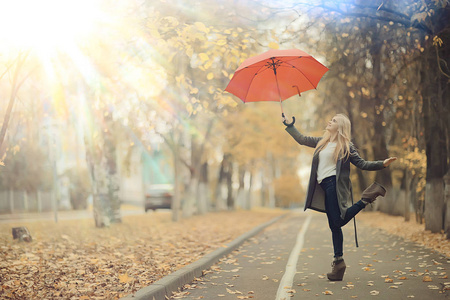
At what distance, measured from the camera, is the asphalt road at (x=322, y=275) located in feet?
19.6

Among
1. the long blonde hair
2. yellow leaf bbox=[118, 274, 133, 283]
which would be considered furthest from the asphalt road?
the long blonde hair

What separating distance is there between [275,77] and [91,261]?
14.4 feet

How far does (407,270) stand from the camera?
743 cm

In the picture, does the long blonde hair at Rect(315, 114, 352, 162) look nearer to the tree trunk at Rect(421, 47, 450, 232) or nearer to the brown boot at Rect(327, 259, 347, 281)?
the brown boot at Rect(327, 259, 347, 281)

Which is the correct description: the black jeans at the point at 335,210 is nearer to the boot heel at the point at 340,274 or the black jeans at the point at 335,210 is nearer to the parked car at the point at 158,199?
the boot heel at the point at 340,274

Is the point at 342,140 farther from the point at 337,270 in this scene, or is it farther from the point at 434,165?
the point at 434,165

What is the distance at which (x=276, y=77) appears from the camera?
7.54 meters

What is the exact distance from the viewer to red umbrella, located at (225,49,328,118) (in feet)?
24.3

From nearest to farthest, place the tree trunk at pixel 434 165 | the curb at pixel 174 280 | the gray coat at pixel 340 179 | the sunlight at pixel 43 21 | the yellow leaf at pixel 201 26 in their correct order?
the curb at pixel 174 280, the gray coat at pixel 340 179, the yellow leaf at pixel 201 26, the sunlight at pixel 43 21, the tree trunk at pixel 434 165

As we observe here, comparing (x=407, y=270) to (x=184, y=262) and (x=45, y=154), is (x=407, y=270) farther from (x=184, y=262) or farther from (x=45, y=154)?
(x=45, y=154)

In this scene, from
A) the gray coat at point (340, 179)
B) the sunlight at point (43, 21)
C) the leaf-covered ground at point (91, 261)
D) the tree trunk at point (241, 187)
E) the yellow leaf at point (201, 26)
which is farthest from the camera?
the tree trunk at point (241, 187)

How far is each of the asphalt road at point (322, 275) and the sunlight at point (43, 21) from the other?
5.55m

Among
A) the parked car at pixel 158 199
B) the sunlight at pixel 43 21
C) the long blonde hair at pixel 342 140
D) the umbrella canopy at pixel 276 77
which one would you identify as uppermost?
the sunlight at pixel 43 21

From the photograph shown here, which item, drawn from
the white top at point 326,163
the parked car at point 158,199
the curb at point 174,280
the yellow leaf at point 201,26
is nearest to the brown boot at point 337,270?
the white top at point 326,163
